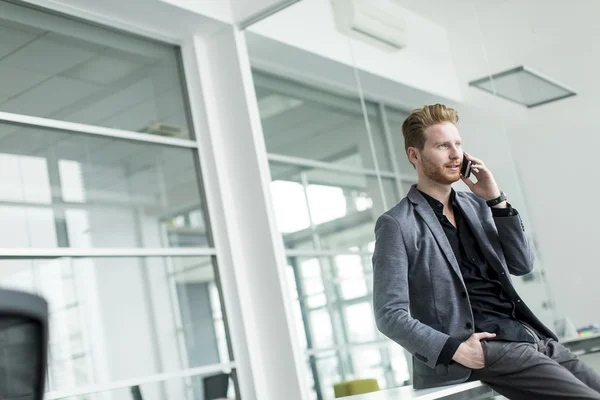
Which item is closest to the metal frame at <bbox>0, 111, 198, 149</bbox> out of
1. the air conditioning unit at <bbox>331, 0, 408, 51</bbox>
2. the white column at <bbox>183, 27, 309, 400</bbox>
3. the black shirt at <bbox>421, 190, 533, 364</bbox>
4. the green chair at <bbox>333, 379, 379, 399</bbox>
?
the white column at <bbox>183, 27, 309, 400</bbox>

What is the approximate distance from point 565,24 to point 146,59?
2.75 m

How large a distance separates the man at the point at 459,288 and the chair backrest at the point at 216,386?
7.91 feet

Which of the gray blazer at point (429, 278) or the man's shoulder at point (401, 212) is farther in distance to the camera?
the man's shoulder at point (401, 212)

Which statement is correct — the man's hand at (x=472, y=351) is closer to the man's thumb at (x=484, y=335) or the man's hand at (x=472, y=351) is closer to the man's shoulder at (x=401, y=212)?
the man's thumb at (x=484, y=335)

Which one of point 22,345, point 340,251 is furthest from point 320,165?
point 22,345

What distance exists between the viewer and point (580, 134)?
396 cm

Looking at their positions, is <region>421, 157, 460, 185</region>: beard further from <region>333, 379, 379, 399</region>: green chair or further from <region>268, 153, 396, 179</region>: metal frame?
<region>333, 379, 379, 399</region>: green chair

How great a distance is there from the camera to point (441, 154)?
3.14 metres

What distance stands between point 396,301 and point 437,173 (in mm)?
552

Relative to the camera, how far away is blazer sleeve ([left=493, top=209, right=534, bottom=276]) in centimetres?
299

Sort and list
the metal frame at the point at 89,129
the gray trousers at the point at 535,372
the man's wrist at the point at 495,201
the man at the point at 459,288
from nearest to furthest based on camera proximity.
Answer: the gray trousers at the point at 535,372 → the man at the point at 459,288 → the man's wrist at the point at 495,201 → the metal frame at the point at 89,129

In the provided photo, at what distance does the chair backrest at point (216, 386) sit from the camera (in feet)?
17.1

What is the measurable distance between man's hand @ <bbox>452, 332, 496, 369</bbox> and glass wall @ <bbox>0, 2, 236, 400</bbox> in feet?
7.69

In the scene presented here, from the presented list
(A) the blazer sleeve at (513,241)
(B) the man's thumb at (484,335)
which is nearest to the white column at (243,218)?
(A) the blazer sleeve at (513,241)
